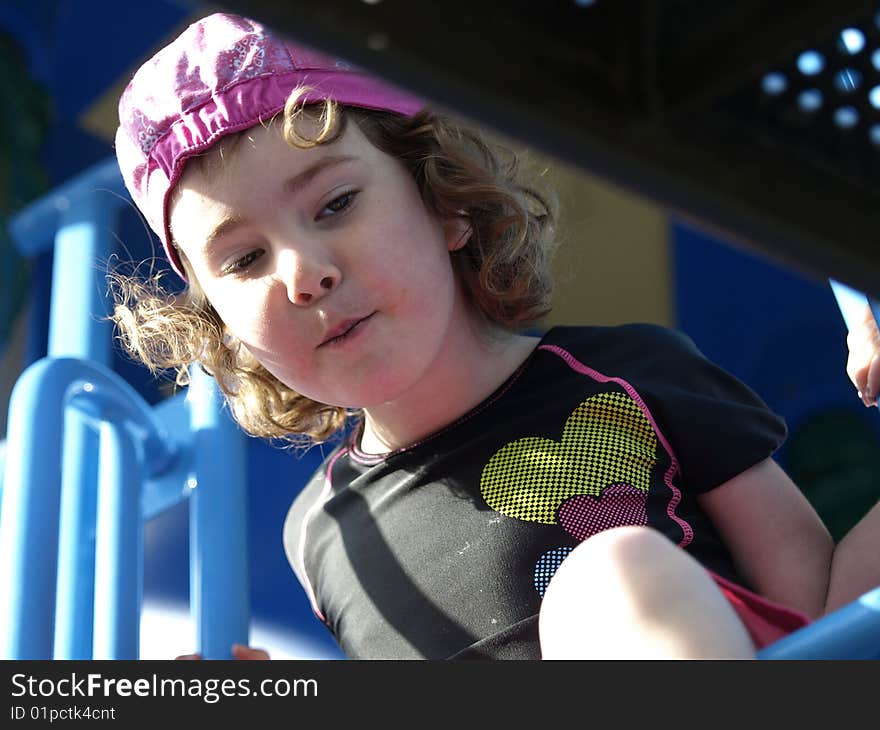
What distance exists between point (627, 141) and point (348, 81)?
79cm

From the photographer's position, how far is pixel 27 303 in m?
2.47

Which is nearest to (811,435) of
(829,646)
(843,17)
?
(829,646)

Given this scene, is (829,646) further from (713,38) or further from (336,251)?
(336,251)

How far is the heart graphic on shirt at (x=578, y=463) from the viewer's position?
1.09m

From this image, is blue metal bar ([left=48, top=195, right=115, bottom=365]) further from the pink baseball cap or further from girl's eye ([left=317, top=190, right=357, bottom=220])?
girl's eye ([left=317, top=190, right=357, bottom=220])

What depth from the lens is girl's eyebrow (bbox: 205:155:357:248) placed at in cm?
108

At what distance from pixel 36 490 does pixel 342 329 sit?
0.33 metres

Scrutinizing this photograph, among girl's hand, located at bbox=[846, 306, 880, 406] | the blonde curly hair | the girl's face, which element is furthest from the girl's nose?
girl's hand, located at bbox=[846, 306, 880, 406]

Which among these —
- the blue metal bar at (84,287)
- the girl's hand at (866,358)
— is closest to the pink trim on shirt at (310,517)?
the blue metal bar at (84,287)

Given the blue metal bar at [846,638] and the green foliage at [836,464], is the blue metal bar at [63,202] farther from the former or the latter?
the green foliage at [836,464]

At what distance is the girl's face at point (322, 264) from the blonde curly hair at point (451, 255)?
3 centimetres

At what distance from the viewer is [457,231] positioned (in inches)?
49.6

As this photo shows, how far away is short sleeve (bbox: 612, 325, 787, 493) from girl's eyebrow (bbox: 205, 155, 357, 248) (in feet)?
1.13

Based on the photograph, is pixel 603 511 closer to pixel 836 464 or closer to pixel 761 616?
pixel 761 616
